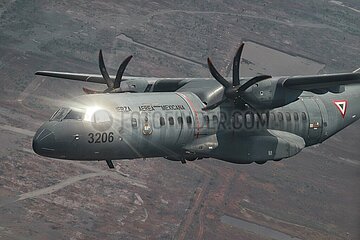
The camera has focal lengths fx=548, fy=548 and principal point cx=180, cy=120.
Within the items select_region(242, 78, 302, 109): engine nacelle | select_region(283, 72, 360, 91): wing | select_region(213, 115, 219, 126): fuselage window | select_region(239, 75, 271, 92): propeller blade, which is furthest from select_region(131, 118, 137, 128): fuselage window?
select_region(283, 72, 360, 91): wing

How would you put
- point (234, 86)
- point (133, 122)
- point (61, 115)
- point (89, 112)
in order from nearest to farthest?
point (61, 115), point (89, 112), point (133, 122), point (234, 86)

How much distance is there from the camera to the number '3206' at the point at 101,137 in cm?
2848

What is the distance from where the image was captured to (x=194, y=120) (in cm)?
3180

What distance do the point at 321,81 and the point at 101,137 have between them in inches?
506

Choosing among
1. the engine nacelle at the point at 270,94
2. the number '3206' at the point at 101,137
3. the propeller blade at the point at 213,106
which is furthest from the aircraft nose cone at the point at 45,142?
the engine nacelle at the point at 270,94

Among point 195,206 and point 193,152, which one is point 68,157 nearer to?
point 193,152

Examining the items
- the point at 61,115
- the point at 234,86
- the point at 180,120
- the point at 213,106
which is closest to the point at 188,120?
the point at 180,120

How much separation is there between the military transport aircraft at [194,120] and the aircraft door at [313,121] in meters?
0.07

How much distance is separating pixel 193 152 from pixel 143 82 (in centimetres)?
722

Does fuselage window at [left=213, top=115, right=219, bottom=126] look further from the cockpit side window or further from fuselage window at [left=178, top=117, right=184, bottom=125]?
the cockpit side window

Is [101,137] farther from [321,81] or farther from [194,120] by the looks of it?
[321,81]

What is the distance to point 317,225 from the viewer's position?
5638 cm

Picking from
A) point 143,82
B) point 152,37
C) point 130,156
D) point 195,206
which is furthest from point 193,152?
point 152,37

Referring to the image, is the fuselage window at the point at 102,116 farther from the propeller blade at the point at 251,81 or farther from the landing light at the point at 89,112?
the propeller blade at the point at 251,81
